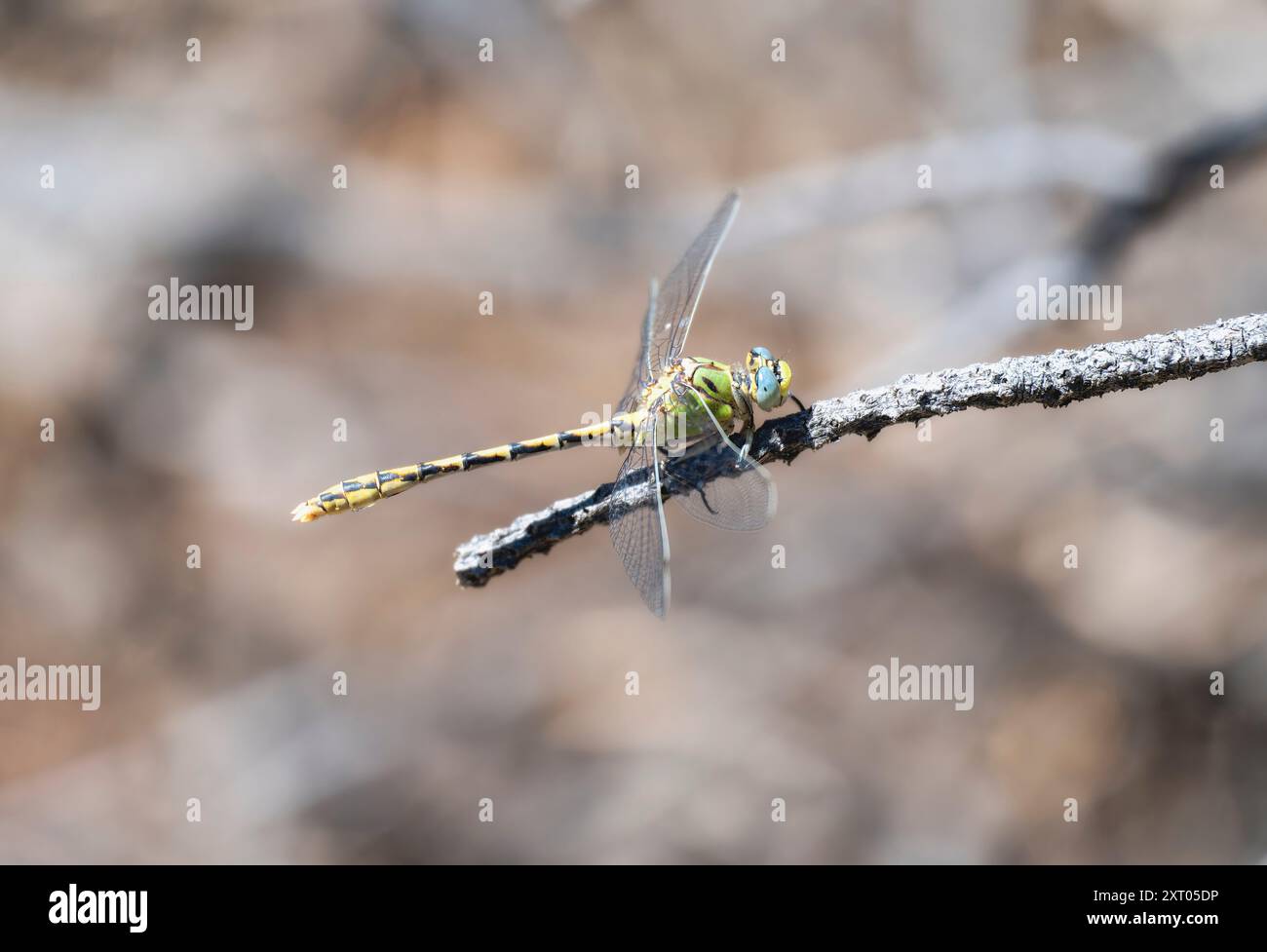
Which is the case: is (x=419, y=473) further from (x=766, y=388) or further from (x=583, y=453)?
(x=583, y=453)

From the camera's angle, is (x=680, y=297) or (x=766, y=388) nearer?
(x=766, y=388)

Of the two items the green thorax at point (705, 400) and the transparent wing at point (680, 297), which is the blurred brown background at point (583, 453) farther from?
the green thorax at point (705, 400)

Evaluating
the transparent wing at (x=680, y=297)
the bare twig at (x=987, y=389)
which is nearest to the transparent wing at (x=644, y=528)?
the bare twig at (x=987, y=389)

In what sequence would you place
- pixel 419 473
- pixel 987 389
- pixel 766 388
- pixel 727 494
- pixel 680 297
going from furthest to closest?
pixel 680 297 < pixel 419 473 < pixel 766 388 < pixel 727 494 < pixel 987 389

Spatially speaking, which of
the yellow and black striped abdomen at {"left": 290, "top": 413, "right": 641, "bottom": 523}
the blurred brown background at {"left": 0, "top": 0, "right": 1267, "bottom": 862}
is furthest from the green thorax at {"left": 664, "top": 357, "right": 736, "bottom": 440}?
the blurred brown background at {"left": 0, "top": 0, "right": 1267, "bottom": 862}

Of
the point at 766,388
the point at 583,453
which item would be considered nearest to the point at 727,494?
the point at 766,388
